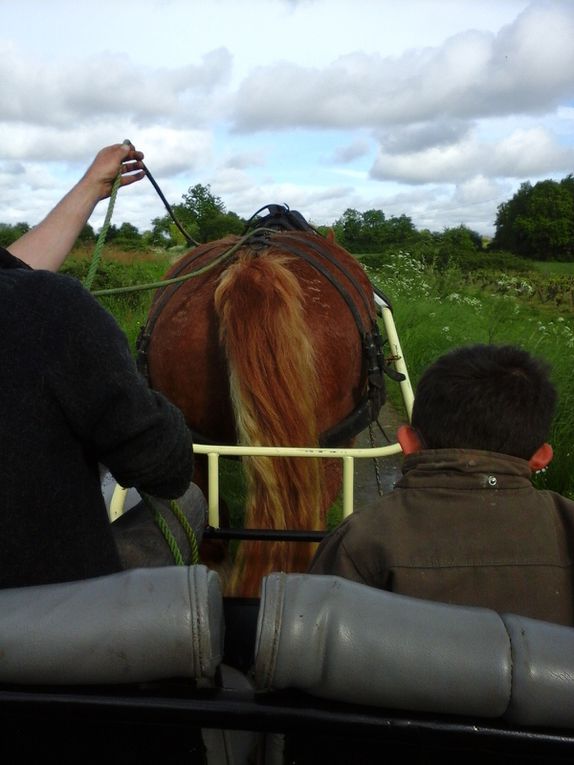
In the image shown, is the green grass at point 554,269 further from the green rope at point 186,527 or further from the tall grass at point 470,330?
the green rope at point 186,527

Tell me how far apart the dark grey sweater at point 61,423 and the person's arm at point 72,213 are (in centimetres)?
76

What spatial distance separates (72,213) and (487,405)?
1.38 metres

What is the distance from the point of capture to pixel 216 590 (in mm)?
949

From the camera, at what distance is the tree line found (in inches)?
316

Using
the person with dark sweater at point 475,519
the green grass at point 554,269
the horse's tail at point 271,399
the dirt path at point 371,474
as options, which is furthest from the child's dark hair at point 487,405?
the green grass at point 554,269

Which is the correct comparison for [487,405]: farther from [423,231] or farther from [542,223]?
[542,223]

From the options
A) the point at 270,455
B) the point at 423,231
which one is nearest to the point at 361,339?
the point at 270,455

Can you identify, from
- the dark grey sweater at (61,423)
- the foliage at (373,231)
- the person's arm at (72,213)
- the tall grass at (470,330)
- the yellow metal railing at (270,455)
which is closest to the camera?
the dark grey sweater at (61,423)

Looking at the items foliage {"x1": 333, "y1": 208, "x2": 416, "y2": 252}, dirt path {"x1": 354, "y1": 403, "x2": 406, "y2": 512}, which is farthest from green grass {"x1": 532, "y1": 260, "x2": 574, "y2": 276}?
dirt path {"x1": 354, "y1": 403, "x2": 406, "y2": 512}

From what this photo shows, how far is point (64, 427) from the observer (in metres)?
1.19

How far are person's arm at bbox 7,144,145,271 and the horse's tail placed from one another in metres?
0.52

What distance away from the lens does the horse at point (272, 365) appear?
93.4 inches

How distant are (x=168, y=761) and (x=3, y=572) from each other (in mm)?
422

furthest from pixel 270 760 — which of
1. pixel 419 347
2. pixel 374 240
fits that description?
pixel 374 240
